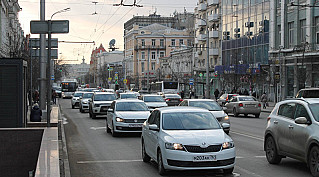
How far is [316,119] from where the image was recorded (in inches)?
408

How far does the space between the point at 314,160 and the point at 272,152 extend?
2128 millimetres

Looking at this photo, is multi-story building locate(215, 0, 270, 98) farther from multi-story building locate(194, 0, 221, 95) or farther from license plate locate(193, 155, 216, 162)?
license plate locate(193, 155, 216, 162)

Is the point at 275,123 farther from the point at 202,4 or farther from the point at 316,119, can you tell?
the point at 202,4

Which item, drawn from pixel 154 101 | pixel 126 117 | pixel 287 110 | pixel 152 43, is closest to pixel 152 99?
pixel 154 101

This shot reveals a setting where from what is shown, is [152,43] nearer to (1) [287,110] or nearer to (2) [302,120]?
(1) [287,110]

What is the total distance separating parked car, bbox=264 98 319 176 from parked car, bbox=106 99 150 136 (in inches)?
305

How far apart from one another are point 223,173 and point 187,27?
130773 millimetres

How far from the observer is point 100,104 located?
30.9m

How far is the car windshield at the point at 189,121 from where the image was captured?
1143cm

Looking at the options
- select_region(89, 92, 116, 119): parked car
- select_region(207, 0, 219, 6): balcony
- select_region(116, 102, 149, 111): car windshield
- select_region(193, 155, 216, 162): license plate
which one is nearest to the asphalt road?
select_region(193, 155, 216, 162): license plate

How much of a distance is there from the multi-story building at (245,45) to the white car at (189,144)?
4087cm

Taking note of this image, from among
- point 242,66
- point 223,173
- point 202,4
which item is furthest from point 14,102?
point 202,4

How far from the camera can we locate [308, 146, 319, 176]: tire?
984 cm

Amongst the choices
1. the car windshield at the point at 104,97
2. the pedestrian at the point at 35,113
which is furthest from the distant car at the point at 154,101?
the pedestrian at the point at 35,113
